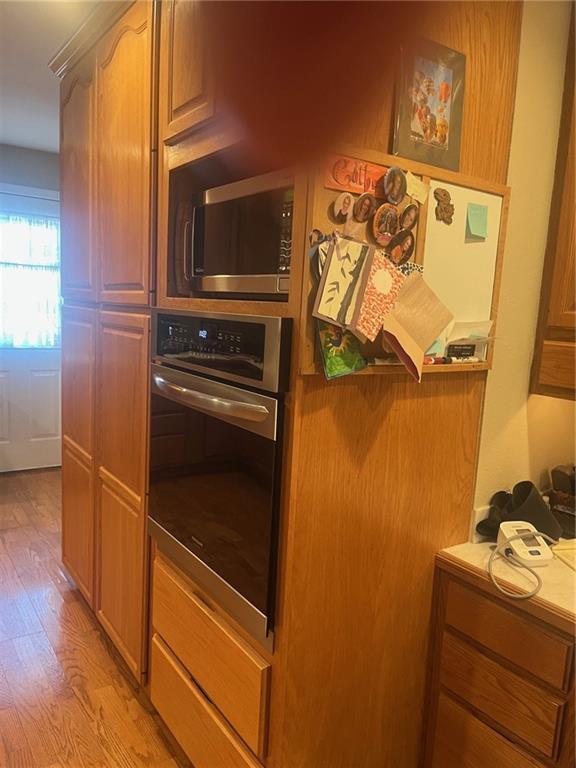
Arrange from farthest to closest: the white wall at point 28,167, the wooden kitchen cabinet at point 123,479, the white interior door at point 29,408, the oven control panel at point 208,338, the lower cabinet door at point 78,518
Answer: the white interior door at point 29,408 < the white wall at point 28,167 < the lower cabinet door at point 78,518 < the wooden kitchen cabinet at point 123,479 < the oven control panel at point 208,338

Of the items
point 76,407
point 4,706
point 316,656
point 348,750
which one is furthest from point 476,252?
point 4,706

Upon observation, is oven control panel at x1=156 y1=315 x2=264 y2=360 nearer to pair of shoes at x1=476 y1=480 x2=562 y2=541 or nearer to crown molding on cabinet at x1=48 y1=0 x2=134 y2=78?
pair of shoes at x1=476 y1=480 x2=562 y2=541

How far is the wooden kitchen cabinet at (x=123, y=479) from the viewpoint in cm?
171

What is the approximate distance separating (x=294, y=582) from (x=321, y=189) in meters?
0.77

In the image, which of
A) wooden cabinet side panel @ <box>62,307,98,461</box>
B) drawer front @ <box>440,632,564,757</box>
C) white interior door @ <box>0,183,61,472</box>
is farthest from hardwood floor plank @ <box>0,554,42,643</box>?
drawer front @ <box>440,632,564,757</box>

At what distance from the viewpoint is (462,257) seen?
A: 1229mm

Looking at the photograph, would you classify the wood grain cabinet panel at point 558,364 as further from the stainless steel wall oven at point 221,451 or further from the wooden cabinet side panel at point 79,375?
the wooden cabinet side panel at point 79,375

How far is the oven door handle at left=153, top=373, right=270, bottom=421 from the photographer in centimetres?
113

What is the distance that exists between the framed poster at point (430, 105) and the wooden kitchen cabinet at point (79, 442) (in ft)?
4.40

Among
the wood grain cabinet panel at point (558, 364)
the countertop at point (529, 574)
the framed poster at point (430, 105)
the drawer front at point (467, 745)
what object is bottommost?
the drawer front at point (467, 745)

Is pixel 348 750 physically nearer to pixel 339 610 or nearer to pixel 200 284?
pixel 339 610

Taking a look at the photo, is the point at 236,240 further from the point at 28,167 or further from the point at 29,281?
the point at 28,167

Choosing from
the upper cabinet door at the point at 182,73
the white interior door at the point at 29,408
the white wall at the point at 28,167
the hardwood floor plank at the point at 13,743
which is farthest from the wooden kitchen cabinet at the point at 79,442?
the white wall at the point at 28,167

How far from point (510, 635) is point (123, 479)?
1.25 meters
